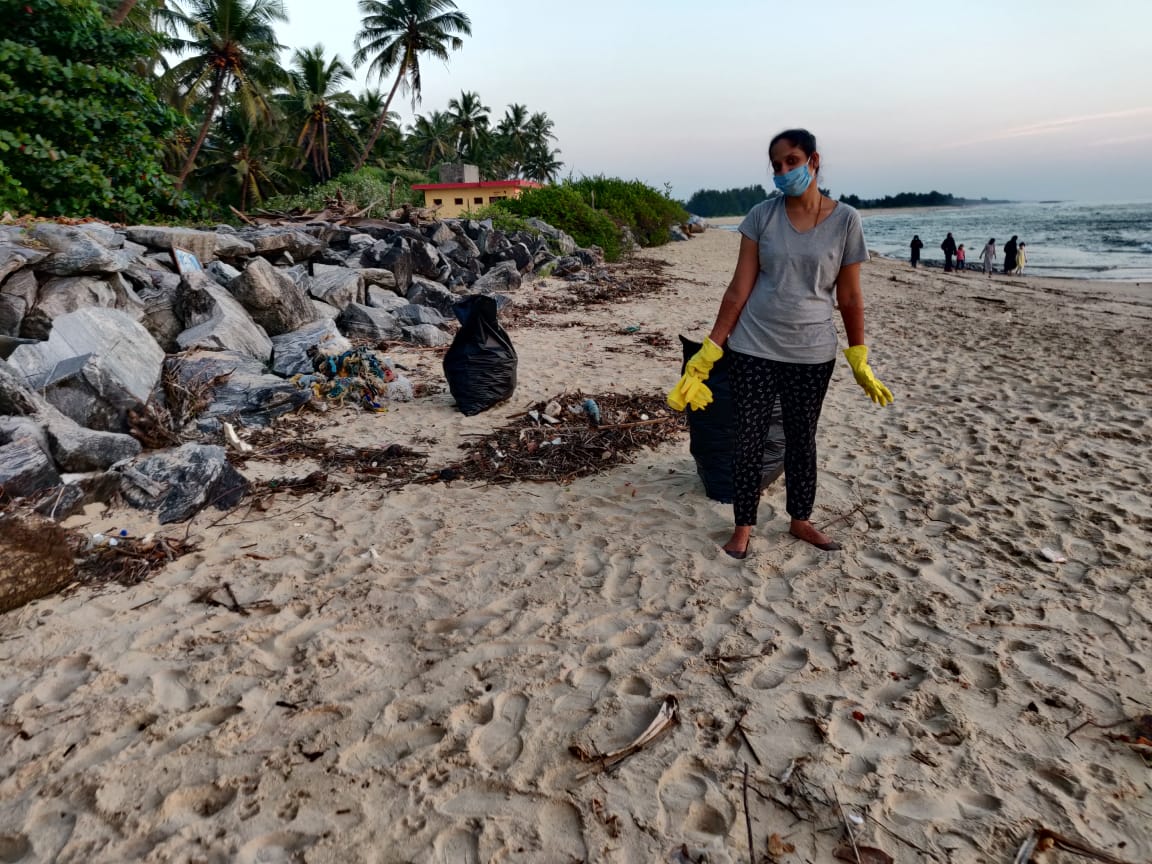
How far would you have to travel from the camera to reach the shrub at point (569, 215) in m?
18.8

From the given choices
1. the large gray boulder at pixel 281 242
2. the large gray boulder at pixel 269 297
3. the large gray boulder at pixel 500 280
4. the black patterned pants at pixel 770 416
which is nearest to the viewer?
the black patterned pants at pixel 770 416

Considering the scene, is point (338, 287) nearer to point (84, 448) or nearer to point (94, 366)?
point (94, 366)

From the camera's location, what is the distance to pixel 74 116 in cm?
855

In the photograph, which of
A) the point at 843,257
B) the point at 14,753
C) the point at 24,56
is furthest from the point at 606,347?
the point at 24,56

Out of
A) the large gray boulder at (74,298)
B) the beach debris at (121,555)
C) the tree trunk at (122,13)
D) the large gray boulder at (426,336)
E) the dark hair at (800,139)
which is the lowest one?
the beach debris at (121,555)

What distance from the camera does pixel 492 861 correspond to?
164cm

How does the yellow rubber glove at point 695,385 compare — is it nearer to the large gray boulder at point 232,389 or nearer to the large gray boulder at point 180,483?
the large gray boulder at point 180,483

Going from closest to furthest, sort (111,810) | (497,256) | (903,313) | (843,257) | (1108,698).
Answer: (111,810) < (1108,698) < (843,257) < (903,313) < (497,256)

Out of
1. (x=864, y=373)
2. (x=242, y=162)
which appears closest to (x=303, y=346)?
(x=864, y=373)

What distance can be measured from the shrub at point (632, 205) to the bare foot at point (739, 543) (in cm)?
2145

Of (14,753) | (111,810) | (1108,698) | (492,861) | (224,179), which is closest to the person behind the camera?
(492,861)

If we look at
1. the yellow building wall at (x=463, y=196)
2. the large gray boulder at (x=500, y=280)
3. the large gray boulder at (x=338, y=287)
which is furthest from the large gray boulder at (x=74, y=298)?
the yellow building wall at (x=463, y=196)

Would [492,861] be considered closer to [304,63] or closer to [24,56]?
[24,56]

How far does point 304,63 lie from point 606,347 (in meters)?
27.5
